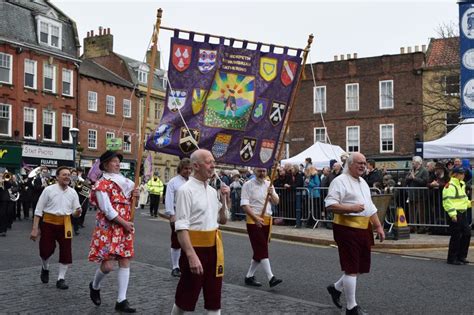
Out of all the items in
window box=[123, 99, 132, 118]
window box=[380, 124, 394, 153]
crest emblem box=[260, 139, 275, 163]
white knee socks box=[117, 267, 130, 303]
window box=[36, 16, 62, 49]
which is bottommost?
white knee socks box=[117, 267, 130, 303]

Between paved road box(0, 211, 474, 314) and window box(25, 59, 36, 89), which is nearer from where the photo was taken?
paved road box(0, 211, 474, 314)

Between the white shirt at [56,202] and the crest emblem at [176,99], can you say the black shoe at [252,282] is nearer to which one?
the crest emblem at [176,99]

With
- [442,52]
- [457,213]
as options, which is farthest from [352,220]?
[442,52]

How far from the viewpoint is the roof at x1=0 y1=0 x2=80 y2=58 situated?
1396 inches

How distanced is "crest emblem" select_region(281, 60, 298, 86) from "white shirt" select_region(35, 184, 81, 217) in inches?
144

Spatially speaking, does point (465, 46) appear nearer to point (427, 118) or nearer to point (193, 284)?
point (193, 284)

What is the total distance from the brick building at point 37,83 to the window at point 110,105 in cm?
341

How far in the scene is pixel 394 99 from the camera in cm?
3950

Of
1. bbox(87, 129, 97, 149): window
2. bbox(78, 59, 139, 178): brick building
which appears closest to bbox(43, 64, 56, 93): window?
bbox(78, 59, 139, 178): brick building

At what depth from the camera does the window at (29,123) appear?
1417 inches

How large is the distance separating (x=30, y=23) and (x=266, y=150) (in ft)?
112

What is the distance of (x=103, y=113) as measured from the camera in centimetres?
4266

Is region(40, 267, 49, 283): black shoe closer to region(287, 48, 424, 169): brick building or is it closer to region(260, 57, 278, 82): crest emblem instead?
region(260, 57, 278, 82): crest emblem

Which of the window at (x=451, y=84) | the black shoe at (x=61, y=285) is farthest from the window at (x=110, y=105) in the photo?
the black shoe at (x=61, y=285)
